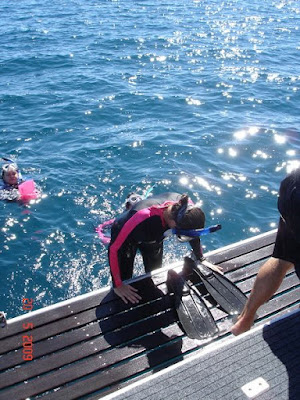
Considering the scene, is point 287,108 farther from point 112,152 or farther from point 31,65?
point 31,65

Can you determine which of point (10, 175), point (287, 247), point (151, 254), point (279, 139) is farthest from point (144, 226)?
point (279, 139)

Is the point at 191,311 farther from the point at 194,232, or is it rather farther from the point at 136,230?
the point at 136,230

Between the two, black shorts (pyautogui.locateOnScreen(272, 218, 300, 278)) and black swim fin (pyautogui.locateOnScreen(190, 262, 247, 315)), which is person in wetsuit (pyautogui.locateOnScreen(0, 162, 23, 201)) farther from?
black shorts (pyautogui.locateOnScreen(272, 218, 300, 278))

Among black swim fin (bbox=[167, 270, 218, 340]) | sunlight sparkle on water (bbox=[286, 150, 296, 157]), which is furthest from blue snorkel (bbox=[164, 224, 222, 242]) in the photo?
sunlight sparkle on water (bbox=[286, 150, 296, 157])

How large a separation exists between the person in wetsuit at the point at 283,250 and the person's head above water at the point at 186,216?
1164 mm

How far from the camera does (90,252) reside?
7500mm

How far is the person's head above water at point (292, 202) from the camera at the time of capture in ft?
9.80

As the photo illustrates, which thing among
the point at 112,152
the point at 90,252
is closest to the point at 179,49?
the point at 112,152

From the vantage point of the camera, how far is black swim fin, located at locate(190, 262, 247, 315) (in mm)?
4945

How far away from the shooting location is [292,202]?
300cm

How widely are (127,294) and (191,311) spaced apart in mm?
818

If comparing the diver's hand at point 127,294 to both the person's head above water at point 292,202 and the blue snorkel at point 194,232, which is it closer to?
the blue snorkel at point 194,232

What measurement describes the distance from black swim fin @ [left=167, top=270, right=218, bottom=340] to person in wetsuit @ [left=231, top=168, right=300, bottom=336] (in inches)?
34.5

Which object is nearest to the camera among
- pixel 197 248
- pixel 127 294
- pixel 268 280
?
pixel 268 280
